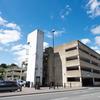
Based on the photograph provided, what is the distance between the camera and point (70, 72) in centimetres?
5912

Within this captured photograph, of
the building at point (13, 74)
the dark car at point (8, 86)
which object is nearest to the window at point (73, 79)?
the dark car at point (8, 86)

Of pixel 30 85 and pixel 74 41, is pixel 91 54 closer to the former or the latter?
pixel 74 41

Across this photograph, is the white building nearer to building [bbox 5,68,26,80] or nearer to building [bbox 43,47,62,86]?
building [bbox 43,47,62,86]

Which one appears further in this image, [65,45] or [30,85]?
[65,45]

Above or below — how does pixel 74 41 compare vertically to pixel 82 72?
above

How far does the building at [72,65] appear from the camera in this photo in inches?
2249

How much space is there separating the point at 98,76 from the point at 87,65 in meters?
11.3

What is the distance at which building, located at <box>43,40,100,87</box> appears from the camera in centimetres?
5712

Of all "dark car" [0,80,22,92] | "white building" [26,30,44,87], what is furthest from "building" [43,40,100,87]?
"dark car" [0,80,22,92]

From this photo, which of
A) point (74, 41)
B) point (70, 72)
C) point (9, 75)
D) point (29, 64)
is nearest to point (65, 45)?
point (74, 41)

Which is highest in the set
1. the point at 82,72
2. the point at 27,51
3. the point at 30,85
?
the point at 27,51

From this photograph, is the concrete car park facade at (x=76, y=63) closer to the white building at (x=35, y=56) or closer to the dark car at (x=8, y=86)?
the white building at (x=35, y=56)

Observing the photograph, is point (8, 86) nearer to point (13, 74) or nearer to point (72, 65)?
point (72, 65)

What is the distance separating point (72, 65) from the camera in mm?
58625
